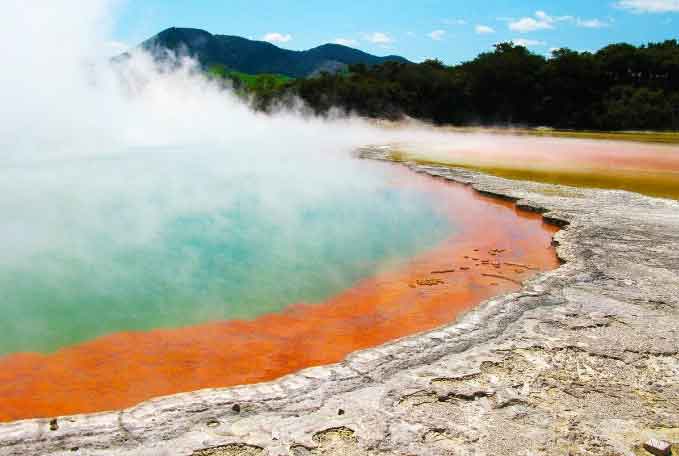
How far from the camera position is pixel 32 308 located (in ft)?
16.9

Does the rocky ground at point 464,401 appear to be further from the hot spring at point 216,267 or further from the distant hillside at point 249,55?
the distant hillside at point 249,55

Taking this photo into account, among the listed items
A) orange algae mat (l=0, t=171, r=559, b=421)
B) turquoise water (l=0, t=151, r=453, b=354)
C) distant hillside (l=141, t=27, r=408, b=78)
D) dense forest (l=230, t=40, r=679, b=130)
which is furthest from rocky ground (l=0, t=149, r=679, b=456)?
distant hillside (l=141, t=27, r=408, b=78)

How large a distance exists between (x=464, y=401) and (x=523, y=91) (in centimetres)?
3954

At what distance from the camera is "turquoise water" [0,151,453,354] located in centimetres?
518

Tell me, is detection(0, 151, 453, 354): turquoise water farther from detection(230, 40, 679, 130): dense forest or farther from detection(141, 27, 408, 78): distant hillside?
detection(141, 27, 408, 78): distant hillside

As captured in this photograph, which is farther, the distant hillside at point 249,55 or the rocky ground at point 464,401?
the distant hillside at point 249,55

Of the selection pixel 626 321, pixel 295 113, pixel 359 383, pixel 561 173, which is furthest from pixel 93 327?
pixel 295 113

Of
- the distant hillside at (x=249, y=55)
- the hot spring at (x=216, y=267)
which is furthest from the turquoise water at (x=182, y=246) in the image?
the distant hillside at (x=249, y=55)

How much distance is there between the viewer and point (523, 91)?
130 feet

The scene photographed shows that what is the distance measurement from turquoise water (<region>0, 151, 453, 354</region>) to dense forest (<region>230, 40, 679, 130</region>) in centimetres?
2662

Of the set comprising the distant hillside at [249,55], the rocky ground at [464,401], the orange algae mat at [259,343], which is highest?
the distant hillside at [249,55]

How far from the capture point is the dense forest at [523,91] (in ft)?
120

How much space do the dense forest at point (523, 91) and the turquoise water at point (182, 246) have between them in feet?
87.4

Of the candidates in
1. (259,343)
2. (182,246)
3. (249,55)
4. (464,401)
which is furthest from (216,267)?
(249,55)
